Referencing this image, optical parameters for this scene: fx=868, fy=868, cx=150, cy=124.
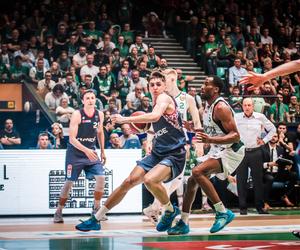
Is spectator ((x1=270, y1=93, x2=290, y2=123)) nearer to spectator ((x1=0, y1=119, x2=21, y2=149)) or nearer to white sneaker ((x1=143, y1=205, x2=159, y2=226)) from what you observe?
spectator ((x1=0, y1=119, x2=21, y2=149))

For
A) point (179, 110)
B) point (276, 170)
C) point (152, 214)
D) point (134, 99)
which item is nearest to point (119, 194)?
point (152, 214)

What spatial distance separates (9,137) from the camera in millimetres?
18562

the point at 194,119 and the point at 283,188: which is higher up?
the point at 194,119

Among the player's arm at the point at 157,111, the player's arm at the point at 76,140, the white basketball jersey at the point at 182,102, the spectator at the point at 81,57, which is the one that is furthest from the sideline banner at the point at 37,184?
the spectator at the point at 81,57

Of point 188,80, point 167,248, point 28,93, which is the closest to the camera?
point 167,248

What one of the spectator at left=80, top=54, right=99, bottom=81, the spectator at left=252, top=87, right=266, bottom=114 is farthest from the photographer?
the spectator at left=80, top=54, right=99, bottom=81

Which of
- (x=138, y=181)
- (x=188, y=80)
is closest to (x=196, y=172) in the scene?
(x=138, y=181)

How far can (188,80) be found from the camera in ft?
75.5

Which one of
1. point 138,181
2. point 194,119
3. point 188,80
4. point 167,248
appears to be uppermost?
point 188,80

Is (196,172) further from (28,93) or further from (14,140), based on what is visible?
(28,93)

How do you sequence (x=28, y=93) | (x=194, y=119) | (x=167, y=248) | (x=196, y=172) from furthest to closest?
1. (x=28, y=93)
2. (x=194, y=119)
3. (x=196, y=172)
4. (x=167, y=248)

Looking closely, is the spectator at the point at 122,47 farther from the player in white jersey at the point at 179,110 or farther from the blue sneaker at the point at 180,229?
the blue sneaker at the point at 180,229

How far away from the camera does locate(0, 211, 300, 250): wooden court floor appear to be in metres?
10.7

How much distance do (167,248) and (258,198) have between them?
22.8 ft
